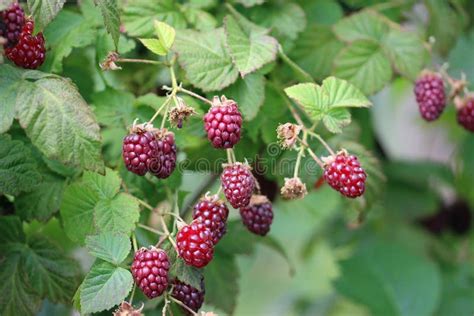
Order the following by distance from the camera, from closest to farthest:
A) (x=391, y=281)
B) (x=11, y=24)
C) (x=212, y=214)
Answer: (x=11, y=24), (x=212, y=214), (x=391, y=281)

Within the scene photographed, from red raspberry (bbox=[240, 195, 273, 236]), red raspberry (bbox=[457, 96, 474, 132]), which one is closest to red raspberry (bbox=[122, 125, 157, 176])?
red raspberry (bbox=[240, 195, 273, 236])

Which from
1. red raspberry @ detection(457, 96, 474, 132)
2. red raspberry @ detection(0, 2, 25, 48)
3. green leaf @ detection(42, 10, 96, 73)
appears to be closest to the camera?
red raspberry @ detection(0, 2, 25, 48)

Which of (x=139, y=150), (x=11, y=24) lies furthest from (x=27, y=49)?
(x=139, y=150)

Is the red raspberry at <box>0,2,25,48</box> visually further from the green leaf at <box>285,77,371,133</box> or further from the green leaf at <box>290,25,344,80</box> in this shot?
the green leaf at <box>290,25,344,80</box>

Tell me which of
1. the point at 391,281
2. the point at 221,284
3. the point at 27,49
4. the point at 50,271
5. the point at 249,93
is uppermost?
the point at 27,49

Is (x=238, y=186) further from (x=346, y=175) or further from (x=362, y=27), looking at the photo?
(x=362, y=27)

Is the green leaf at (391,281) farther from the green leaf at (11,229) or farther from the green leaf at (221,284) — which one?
the green leaf at (11,229)

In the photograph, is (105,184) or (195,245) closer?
(195,245)
